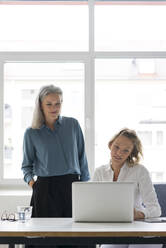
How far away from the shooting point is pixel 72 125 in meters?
3.50

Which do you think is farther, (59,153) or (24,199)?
(24,199)

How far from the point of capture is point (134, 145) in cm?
313

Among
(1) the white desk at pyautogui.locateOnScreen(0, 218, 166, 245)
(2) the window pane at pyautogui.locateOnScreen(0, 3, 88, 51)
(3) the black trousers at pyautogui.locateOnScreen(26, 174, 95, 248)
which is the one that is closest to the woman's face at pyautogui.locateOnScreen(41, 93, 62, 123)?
(3) the black trousers at pyautogui.locateOnScreen(26, 174, 95, 248)

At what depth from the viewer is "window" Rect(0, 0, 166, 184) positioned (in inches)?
191

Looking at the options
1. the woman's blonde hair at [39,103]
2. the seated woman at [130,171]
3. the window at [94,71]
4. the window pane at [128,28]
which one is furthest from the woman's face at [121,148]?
the window pane at [128,28]

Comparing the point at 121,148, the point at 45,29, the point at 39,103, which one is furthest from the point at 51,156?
the point at 45,29

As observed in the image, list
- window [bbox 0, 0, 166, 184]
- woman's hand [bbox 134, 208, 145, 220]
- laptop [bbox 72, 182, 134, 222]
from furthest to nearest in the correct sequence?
window [bbox 0, 0, 166, 184]
woman's hand [bbox 134, 208, 145, 220]
laptop [bbox 72, 182, 134, 222]

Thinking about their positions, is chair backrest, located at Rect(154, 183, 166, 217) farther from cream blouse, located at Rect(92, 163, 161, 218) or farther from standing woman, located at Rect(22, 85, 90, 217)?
standing woman, located at Rect(22, 85, 90, 217)

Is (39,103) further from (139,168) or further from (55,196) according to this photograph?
(139,168)

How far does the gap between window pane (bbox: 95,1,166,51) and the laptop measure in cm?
252

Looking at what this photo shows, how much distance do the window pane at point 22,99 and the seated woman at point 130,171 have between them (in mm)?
1754

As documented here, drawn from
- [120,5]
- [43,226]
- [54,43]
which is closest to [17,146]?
[54,43]

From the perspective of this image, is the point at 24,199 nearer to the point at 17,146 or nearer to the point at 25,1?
the point at 17,146

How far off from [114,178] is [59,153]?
0.47 metres
